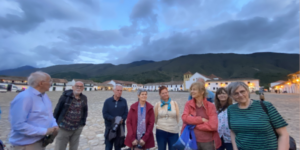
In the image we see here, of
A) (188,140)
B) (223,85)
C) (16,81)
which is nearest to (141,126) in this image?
(188,140)

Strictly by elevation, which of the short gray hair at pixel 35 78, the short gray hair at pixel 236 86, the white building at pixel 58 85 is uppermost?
the short gray hair at pixel 35 78

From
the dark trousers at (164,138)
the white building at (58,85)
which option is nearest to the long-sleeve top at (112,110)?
the dark trousers at (164,138)

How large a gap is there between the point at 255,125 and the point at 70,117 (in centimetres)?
329

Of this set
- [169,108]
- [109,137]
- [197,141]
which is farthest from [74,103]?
[197,141]

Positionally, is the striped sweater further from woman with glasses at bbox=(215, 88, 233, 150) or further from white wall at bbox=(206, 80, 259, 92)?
white wall at bbox=(206, 80, 259, 92)

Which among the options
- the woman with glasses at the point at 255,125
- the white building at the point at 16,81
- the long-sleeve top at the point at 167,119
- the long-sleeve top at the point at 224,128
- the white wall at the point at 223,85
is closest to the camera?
the woman with glasses at the point at 255,125

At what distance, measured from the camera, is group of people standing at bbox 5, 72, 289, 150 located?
1549 mm

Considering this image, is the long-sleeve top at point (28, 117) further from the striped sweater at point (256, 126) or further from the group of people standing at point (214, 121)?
the striped sweater at point (256, 126)

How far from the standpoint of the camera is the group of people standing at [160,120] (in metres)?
1.55

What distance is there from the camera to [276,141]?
1.53 metres

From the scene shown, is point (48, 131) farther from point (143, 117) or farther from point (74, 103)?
Answer: point (143, 117)

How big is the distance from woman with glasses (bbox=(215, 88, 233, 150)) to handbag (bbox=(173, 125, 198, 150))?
663 millimetres

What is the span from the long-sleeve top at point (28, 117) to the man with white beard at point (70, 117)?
36.6 inches

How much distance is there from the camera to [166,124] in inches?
109
